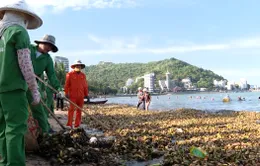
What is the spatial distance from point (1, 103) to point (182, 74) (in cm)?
16825

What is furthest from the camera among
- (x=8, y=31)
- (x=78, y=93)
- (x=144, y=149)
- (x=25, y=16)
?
(x=78, y=93)

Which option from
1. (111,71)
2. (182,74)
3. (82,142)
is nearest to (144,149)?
(82,142)

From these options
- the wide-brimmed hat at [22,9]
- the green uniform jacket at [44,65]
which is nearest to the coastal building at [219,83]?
the green uniform jacket at [44,65]

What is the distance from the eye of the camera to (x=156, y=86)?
16038 cm

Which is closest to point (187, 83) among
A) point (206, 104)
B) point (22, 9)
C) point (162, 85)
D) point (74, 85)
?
point (162, 85)

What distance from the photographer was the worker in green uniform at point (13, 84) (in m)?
3.36

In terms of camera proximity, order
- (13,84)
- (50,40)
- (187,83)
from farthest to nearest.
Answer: (187,83) → (50,40) → (13,84)

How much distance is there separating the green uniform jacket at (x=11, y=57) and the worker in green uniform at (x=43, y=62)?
267 cm

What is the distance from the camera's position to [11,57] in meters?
3.37

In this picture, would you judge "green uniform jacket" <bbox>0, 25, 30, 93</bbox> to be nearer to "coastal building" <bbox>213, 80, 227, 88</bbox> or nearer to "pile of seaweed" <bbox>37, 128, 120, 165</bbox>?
"pile of seaweed" <bbox>37, 128, 120, 165</bbox>

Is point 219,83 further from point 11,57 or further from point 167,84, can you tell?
point 11,57

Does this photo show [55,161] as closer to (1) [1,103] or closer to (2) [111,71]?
(1) [1,103]

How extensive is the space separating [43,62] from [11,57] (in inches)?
119

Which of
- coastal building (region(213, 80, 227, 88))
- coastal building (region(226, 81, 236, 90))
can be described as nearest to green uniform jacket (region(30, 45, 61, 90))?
coastal building (region(213, 80, 227, 88))
